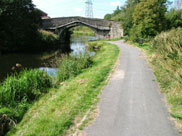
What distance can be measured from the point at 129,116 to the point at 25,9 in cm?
2804

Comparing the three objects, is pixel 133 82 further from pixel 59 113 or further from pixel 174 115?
pixel 59 113

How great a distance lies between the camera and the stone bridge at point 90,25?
3928cm

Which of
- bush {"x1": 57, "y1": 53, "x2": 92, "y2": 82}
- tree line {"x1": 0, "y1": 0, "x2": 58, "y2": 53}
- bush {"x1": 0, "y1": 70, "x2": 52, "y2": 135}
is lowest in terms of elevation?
bush {"x1": 0, "y1": 70, "x2": 52, "y2": 135}

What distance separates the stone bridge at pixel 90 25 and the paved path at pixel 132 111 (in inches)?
1292

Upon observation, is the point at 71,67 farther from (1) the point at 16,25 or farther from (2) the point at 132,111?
(1) the point at 16,25

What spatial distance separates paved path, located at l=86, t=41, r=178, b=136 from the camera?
4285 mm

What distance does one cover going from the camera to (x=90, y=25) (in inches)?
1577

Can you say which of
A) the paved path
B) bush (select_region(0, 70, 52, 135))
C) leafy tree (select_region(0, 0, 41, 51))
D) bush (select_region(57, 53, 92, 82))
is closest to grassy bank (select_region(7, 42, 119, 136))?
bush (select_region(0, 70, 52, 135))

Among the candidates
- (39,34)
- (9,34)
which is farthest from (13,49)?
(39,34)

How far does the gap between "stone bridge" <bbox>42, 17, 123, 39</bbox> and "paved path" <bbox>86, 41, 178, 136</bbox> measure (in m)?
32.8

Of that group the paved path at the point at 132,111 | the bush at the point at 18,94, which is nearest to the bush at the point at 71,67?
the bush at the point at 18,94

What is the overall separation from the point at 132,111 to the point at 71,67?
622cm

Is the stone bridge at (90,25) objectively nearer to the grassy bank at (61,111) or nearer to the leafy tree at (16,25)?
the leafy tree at (16,25)

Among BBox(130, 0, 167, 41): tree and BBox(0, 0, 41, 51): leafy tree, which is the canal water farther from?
BBox(130, 0, 167, 41): tree
